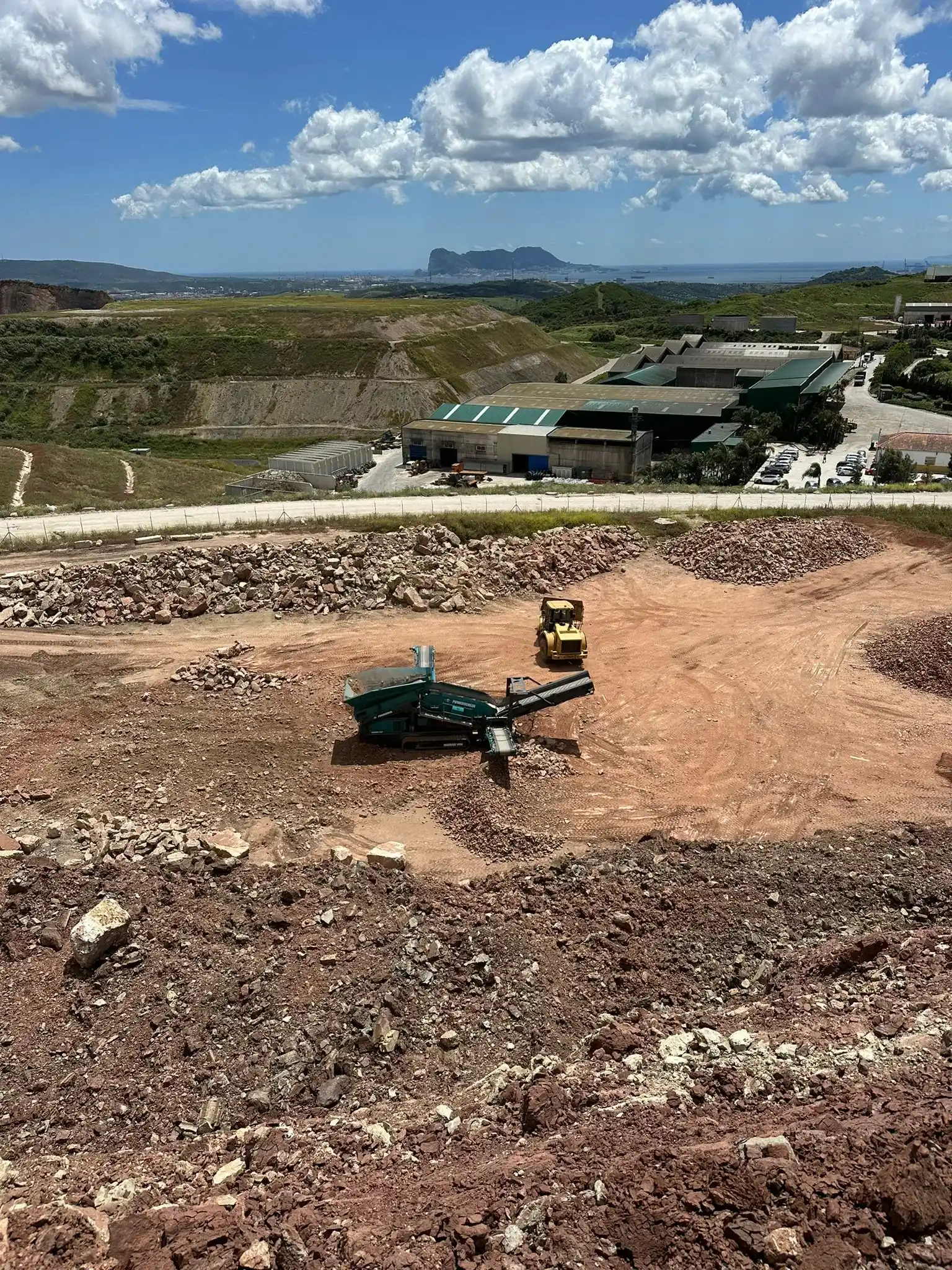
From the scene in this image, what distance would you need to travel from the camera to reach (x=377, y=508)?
38438 millimetres

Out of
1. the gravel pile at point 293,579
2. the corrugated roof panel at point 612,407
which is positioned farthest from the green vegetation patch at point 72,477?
the corrugated roof panel at point 612,407

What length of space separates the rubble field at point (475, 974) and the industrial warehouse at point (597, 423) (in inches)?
1762

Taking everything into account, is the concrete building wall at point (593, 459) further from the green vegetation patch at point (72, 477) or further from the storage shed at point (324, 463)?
the green vegetation patch at point (72, 477)

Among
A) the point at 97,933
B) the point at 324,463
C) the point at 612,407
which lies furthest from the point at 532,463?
the point at 97,933

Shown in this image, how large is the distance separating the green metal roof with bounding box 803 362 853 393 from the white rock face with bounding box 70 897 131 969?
79569 millimetres

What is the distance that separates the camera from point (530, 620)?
2820 cm

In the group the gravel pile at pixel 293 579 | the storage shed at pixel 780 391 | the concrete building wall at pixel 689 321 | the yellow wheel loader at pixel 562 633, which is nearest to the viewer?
the yellow wheel loader at pixel 562 633

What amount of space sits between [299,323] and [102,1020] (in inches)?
4550

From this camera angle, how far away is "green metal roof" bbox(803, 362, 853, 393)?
81188 mm

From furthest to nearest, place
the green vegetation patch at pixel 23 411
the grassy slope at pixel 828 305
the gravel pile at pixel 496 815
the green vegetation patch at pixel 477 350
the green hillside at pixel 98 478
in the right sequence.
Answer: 1. the grassy slope at pixel 828 305
2. the green vegetation patch at pixel 477 350
3. the green vegetation patch at pixel 23 411
4. the green hillside at pixel 98 478
5. the gravel pile at pixel 496 815

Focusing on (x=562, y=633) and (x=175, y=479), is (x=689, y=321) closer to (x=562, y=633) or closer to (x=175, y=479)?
(x=175, y=479)

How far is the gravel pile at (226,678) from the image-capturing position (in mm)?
22984

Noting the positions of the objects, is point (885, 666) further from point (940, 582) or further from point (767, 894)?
point (767, 894)

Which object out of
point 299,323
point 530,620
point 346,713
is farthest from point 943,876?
point 299,323
